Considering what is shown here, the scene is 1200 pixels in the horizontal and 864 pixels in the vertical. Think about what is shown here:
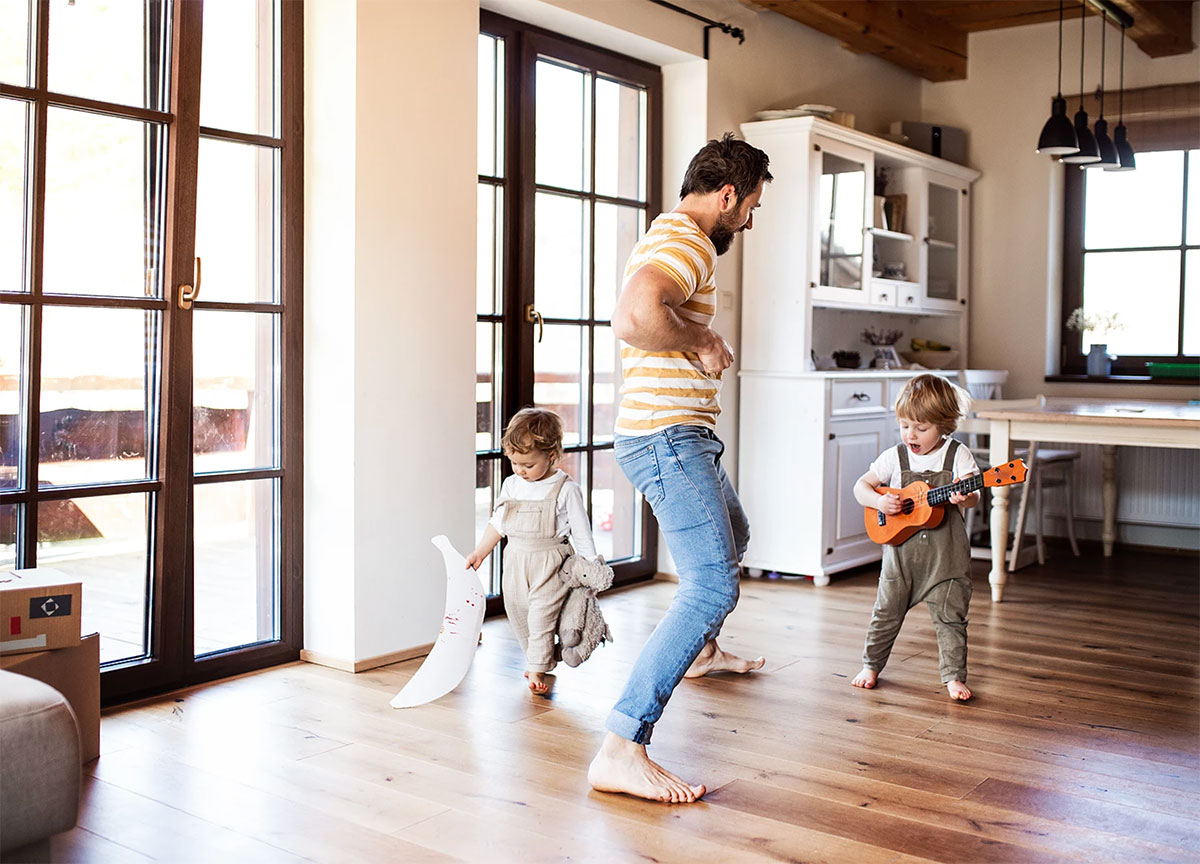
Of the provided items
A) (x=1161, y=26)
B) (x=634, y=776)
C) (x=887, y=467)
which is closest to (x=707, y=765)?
(x=634, y=776)

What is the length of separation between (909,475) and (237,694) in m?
1.92

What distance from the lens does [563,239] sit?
4520 mm

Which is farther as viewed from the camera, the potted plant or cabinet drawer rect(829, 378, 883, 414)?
the potted plant

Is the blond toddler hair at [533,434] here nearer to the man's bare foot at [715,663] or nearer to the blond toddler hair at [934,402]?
the man's bare foot at [715,663]

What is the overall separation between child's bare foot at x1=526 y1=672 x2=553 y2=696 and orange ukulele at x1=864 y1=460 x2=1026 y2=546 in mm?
985

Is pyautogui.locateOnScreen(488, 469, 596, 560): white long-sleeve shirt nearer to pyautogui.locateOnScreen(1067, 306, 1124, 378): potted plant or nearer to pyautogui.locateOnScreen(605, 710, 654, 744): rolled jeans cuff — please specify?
pyautogui.locateOnScreen(605, 710, 654, 744): rolled jeans cuff

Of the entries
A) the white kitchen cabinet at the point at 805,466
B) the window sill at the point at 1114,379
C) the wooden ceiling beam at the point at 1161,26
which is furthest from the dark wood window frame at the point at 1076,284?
the white kitchen cabinet at the point at 805,466

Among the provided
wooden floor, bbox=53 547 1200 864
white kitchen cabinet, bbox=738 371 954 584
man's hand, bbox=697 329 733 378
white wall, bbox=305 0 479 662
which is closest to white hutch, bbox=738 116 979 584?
white kitchen cabinet, bbox=738 371 954 584

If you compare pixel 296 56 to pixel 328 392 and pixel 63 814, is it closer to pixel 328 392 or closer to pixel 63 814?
pixel 328 392

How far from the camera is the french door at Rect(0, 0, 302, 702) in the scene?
9.49ft

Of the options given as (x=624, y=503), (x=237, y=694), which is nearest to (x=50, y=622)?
(x=237, y=694)

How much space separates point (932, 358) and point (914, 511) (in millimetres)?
3097

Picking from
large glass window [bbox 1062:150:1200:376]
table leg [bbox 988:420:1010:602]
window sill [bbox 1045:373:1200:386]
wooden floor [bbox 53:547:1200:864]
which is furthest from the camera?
large glass window [bbox 1062:150:1200:376]

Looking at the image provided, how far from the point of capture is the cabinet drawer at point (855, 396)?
16.2 ft
